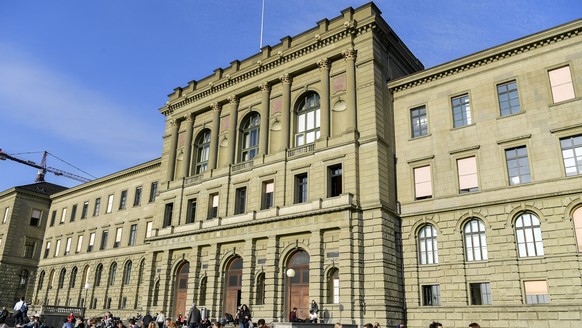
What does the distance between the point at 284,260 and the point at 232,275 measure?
590 cm

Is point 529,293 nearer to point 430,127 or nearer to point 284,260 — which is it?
point 430,127

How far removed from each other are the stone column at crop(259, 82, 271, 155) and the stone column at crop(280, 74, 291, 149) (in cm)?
180

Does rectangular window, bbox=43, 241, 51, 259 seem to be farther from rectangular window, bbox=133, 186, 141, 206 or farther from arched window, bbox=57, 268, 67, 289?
rectangular window, bbox=133, 186, 141, 206

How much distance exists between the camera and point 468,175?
32.5 meters

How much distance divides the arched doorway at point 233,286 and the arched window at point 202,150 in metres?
10.9

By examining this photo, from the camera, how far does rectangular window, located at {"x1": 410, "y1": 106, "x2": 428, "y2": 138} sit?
35656 mm

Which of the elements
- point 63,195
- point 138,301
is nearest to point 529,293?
point 138,301

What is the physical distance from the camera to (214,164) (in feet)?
144

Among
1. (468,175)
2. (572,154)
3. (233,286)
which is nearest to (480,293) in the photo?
(468,175)

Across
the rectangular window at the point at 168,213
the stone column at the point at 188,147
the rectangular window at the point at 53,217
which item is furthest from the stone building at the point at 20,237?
the stone column at the point at 188,147

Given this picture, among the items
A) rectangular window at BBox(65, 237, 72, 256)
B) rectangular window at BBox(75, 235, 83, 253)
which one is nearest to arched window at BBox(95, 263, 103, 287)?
rectangular window at BBox(75, 235, 83, 253)

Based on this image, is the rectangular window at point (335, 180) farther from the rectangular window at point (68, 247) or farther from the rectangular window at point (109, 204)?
the rectangular window at point (68, 247)

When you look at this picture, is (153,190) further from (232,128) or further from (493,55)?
(493,55)

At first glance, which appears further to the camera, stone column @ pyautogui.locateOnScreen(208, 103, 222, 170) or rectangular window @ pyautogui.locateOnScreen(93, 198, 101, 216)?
rectangular window @ pyautogui.locateOnScreen(93, 198, 101, 216)
